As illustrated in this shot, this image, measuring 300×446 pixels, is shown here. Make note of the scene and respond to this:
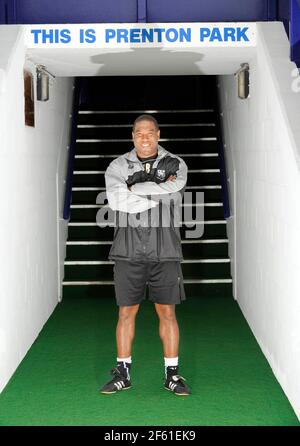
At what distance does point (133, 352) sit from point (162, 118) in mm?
4530

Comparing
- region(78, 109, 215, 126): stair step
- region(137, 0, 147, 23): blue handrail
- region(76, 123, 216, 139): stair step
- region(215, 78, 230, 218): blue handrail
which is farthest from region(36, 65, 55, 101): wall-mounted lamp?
region(78, 109, 215, 126): stair step

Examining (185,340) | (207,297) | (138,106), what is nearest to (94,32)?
(185,340)

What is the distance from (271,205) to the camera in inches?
186

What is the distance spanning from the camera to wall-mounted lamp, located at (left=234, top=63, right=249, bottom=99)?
579 centimetres

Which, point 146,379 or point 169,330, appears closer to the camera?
point 169,330

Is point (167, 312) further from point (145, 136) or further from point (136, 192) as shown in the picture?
point (145, 136)

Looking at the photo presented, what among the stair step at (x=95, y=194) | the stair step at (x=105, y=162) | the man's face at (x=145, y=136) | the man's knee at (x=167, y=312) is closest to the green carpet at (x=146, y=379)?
the man's knee at (x=167, y=312)

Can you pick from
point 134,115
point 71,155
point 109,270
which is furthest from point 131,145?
point 109,270

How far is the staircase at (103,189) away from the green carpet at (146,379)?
900 mm

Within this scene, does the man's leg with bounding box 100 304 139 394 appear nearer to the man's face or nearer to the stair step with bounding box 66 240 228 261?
the man's face

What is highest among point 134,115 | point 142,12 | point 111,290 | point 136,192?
→ point 142,12

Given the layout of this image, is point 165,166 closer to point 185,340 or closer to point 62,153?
point 185,340

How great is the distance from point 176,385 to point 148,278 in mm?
684

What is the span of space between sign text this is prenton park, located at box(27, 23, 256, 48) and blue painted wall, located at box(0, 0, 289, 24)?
6.1 inches
